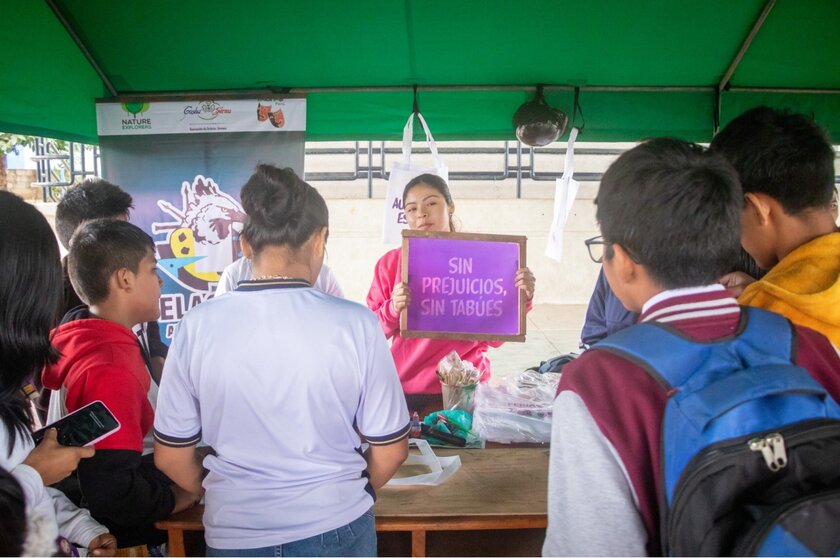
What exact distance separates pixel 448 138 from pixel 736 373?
126 inches

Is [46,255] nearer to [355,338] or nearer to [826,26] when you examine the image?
[355,338]

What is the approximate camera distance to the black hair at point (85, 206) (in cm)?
259

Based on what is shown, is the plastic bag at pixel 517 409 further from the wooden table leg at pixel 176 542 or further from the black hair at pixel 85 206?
the black hair at pixel 85 206

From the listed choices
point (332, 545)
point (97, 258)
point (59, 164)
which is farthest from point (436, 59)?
point (59, 164)

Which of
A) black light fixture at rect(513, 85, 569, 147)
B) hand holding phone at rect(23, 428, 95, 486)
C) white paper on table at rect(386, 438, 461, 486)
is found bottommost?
white paper on table at rect(386, 438, 461, 486)

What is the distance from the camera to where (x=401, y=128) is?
3742mm

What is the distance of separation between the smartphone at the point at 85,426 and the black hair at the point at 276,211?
55 cm

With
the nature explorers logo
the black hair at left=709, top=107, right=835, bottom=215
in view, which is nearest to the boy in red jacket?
the black hair at left=709, top=107, right=835, bottom=215

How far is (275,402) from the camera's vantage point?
4.17ft

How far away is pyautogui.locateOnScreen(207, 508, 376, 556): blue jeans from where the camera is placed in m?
1.33

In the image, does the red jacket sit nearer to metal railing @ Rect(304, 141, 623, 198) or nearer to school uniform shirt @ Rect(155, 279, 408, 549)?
school uniform shirt @ Rect(155, 279, 408, 549)

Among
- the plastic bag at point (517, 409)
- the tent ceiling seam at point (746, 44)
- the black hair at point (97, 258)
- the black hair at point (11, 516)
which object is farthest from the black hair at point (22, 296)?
the tent ceiling seam at point (746, 44)

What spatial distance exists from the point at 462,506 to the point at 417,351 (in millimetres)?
1348

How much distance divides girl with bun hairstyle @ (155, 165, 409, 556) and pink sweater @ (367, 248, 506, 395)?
140cm
